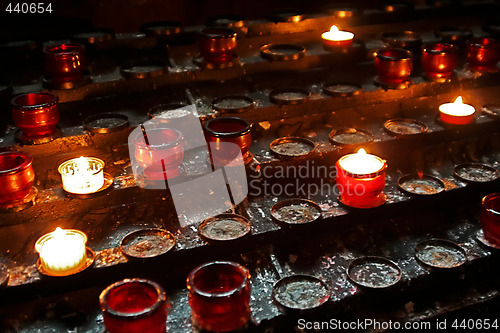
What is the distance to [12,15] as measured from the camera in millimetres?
3316

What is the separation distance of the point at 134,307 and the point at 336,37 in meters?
2.05

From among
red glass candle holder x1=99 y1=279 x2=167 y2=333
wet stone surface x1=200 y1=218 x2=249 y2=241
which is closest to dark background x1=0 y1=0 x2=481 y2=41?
wet stone surface x1=200 y1=218 x2=249 y2=241

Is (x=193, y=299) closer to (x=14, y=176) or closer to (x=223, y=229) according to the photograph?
(x=223, y=229)

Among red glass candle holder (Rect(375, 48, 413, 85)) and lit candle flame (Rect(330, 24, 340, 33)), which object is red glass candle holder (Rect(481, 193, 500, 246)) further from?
lit candle flame (Rect(330, 24, 340, 33))

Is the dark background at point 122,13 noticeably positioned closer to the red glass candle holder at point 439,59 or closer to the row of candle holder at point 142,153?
the red glass candle holder at point 439,59

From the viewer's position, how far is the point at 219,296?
1.78 metres

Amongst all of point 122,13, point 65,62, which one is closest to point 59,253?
point 65,62

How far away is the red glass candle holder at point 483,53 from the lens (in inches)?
122

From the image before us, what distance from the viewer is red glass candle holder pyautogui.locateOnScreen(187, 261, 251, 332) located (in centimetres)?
180

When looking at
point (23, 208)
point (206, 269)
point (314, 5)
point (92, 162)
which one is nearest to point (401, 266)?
point (206, 269)

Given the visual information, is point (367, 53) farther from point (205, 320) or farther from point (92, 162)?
point (205, 320)

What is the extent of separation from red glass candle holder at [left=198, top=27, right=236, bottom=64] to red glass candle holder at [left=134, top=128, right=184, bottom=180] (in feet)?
2.06

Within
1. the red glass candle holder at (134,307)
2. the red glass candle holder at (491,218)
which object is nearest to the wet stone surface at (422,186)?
the red glass candle holder at (491,218)

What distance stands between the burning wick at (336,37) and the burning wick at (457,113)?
663 mm
